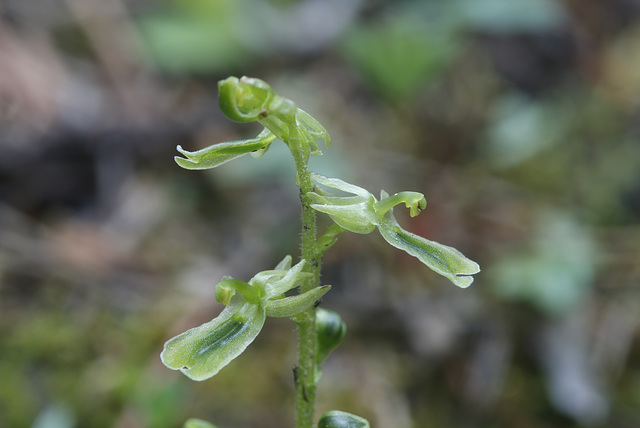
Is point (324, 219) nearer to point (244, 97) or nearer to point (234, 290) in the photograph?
point (234, 290)

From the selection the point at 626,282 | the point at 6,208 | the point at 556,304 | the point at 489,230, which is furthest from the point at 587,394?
the point at 6,208

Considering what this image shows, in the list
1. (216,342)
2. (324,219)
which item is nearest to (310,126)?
(216,342)

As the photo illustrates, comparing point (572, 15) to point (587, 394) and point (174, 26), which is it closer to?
point (174, 26)

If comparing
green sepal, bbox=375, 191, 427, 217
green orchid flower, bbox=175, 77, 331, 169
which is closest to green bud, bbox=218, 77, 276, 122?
green orchid flower, bbox=175, 77, 331, 169

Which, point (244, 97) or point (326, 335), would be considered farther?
point (326, 335)

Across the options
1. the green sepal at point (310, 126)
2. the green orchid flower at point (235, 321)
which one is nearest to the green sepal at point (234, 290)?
the green orchid flower at point (235, 321)

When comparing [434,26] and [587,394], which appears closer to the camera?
[587,394]

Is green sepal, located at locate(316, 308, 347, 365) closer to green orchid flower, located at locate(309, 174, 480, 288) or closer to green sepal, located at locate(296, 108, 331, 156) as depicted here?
green orchid flower, located at locate(309, 174, 480, 288)
